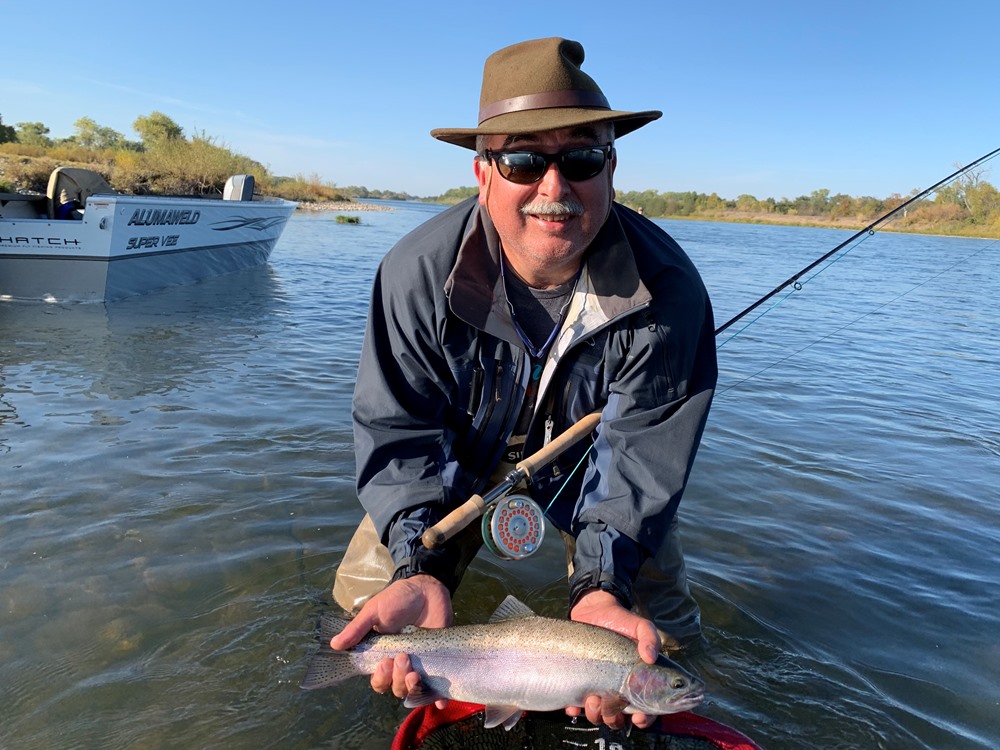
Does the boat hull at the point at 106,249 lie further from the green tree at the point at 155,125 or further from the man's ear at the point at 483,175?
the green tree at the point at 155,125

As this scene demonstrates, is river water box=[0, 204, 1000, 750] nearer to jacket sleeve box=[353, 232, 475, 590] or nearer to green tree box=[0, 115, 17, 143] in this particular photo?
jacket sleeve box=[353, 232, 475, 590]

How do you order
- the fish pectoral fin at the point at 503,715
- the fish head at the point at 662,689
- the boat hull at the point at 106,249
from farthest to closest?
the boat hull at the point at 106,249 < the fish pectoral fin at the point at 503,715 < the fish head at the point at 662,689

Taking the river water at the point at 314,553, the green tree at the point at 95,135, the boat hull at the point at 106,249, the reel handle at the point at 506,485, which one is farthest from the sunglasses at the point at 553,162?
the green tree at the point at 95,135

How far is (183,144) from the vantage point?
31.1 m

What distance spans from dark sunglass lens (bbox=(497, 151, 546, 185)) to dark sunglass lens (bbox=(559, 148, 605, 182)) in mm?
98

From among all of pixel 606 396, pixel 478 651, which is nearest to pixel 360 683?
pixel 478 651

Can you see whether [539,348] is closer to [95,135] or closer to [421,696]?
[421,696]

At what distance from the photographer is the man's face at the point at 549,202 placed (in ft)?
9.95

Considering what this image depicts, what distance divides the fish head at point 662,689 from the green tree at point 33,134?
6694cm

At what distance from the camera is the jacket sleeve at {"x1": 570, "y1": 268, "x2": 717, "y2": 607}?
126 inches

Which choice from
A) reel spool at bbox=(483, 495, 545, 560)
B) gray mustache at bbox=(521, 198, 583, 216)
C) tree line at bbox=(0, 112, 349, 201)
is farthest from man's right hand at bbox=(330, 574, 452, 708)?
tree line at bbox=(0, 112, 349, 201)

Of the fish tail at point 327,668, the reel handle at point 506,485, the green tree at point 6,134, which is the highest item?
the green tree at point 6,134

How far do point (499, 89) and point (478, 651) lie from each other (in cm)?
232

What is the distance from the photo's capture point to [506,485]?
3416mm
